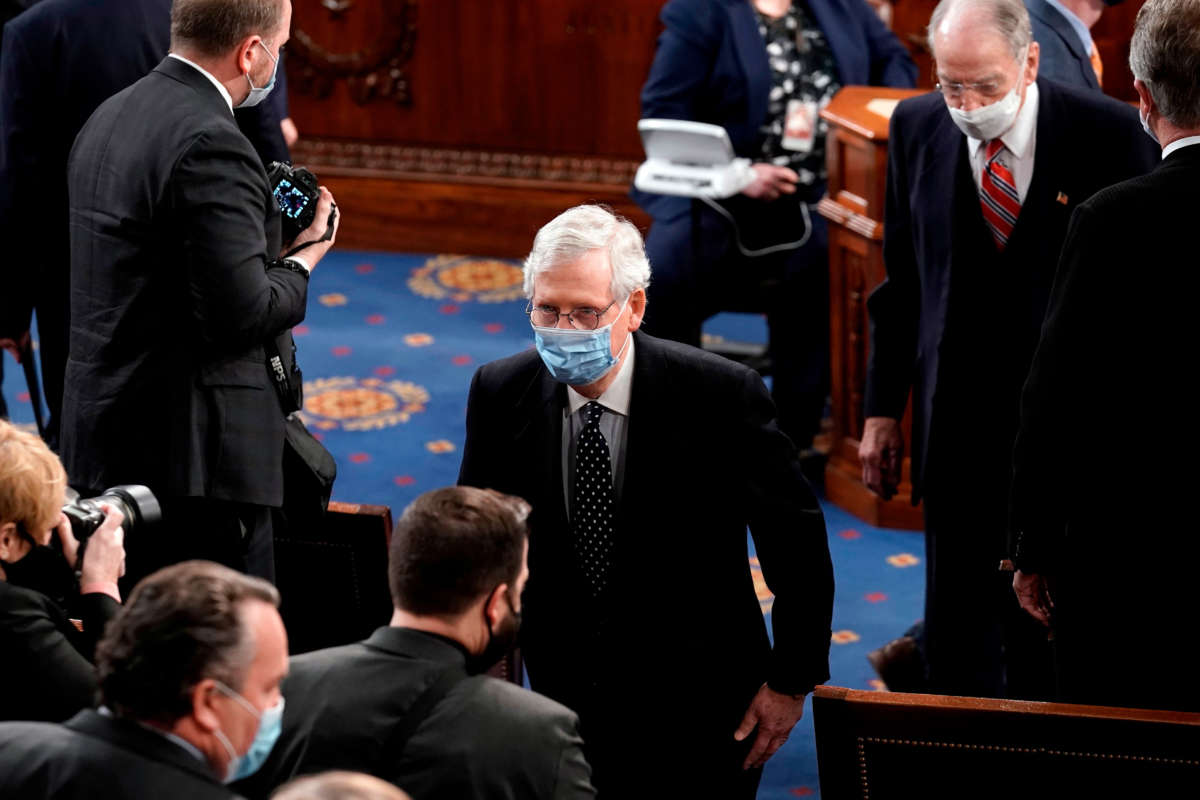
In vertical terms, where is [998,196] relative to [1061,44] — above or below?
below

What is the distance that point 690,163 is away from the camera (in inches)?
203

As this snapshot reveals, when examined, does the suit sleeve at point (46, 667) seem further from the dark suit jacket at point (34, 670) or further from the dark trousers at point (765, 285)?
the dark trousers at point (765, 285)

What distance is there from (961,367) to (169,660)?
2.12 meters

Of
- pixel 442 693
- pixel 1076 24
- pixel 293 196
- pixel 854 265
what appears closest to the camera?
pixel 442 693

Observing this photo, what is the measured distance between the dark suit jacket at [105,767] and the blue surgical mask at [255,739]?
0.04m

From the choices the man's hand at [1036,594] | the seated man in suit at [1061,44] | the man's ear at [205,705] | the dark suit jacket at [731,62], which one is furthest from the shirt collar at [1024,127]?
the man's ear at [205,705]

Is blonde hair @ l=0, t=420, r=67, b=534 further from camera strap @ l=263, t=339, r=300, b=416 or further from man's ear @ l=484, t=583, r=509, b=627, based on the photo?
man's ear @ l=484, t=583, r=509, b=627

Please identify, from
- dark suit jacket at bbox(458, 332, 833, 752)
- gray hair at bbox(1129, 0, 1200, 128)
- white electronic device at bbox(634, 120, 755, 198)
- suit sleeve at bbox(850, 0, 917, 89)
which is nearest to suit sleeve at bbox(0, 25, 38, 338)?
dark suit jacket at bbox(458, 332, 833, 752)

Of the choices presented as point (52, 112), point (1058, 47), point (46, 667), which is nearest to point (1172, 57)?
point (1058, 47)

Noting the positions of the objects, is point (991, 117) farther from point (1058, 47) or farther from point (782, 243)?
point (782, 243)

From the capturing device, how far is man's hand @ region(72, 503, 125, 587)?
9.07 ft

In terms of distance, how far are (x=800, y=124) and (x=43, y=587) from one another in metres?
3.17

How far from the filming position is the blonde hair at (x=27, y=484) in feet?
8.52

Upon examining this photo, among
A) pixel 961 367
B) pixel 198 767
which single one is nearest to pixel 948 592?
pixel 961 367
